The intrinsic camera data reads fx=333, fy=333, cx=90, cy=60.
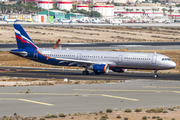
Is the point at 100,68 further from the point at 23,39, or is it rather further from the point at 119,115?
the point at 119,115

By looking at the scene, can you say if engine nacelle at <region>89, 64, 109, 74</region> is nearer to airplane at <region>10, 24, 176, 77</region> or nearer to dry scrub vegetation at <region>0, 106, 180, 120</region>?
airplane at <region>10, 24, 176, 77</region>

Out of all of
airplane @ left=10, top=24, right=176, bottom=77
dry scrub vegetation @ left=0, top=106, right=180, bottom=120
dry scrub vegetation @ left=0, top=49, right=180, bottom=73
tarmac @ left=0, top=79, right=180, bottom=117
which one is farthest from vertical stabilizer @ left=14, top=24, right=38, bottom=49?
dry scrub vegetation @ left=0, top=106, right=180, bottom=120

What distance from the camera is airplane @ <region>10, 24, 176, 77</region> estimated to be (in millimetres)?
55625

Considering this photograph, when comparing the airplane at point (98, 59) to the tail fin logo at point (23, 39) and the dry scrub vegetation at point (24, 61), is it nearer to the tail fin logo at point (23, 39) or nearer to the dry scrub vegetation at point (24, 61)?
the tail fin logo at point (23, 39)

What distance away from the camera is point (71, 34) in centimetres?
14850

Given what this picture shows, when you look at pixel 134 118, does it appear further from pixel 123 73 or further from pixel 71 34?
pixel 71 34

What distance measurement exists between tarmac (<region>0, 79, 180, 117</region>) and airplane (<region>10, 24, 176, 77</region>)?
29.9 feet

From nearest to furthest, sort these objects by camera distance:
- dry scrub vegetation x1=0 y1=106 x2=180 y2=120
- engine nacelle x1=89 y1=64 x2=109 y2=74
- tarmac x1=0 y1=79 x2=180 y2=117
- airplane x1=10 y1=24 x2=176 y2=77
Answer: dry scrub vegetation x1=0 y1=106 x2=180 y2=120, tarmac x1=0 y1=79 x2=180 y2=117, airplane x1=10 y1=24 x2=176 y2=77, engine nacelle x1=89 y1=64 x2=109 y2=74

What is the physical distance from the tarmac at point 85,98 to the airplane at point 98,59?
9.12 m

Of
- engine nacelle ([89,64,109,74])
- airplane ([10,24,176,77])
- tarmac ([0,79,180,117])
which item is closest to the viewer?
tarmac ([0,79,180,117])

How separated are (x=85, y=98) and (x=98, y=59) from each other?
80.5 ft

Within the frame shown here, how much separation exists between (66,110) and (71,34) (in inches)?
4737

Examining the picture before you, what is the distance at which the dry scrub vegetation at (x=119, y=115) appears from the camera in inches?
1034

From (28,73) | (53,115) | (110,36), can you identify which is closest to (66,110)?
(53,115)
